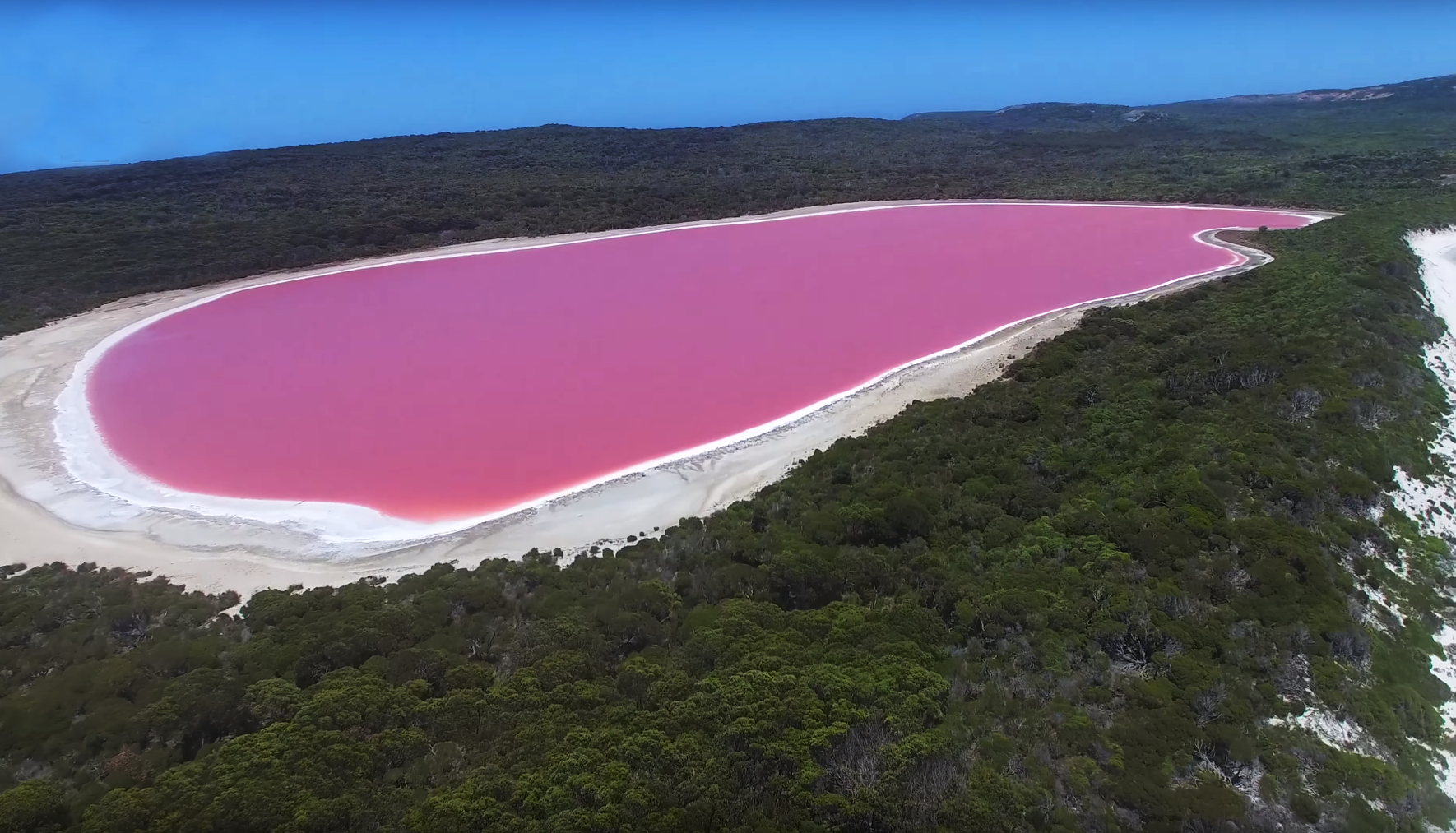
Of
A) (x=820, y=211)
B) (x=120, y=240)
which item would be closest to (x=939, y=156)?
(x=820, y=211)

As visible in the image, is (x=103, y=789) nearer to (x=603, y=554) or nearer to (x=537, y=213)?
(x=603, y=554)

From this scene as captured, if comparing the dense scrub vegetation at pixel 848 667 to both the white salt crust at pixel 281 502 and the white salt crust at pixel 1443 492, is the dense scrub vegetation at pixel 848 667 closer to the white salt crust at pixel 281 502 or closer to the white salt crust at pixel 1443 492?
the white salt crust at pixel 1443 492

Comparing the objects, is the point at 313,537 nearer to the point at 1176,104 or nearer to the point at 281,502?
the point at 281,502

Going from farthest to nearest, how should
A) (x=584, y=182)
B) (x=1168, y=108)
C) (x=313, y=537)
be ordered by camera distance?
(x=1168, y=108)
(x=584, y=182)
(x=313, y=537)

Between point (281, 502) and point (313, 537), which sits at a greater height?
point (281, 502)

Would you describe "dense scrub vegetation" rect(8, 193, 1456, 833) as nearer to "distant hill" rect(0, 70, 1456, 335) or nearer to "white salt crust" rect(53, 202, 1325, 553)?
"white salt crust" rect(53, 202, 1325, 553)

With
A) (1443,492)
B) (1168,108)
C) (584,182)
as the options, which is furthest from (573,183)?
(1168,108)

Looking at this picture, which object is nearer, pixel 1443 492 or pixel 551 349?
pixel 1443 492
